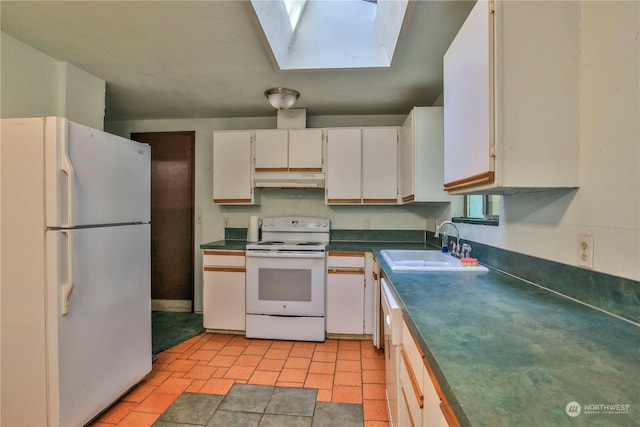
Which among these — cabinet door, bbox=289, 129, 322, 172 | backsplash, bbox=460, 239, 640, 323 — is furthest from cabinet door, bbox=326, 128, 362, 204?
backsplash, bbox=460, 239, 640, 323

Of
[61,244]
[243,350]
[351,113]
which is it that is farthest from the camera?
[351,113]

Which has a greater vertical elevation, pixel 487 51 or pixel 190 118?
pixel 190 118

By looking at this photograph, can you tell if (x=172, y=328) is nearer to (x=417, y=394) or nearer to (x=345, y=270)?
(x=345, y=270)

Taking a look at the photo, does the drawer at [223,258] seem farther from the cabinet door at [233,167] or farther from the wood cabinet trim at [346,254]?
the wood cabinet trim at [346,254]

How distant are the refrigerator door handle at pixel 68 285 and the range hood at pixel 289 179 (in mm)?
1759

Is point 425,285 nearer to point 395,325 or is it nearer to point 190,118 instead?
point 395,325

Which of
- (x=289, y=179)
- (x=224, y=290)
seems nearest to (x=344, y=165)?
(x=289, y=179)

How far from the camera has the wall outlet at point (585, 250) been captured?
106cm

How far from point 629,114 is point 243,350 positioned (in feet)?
9.03

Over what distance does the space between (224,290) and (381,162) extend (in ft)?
6.36

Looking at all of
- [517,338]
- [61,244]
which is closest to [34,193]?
[61,244]

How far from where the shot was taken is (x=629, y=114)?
0.93m

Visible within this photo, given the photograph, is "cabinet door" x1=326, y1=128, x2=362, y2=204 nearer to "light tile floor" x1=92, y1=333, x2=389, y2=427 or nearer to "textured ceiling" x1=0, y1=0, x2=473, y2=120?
"textured ceiling" x1=0, y1=0, x2=473, y2=120

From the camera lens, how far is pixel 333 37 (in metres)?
2.12
